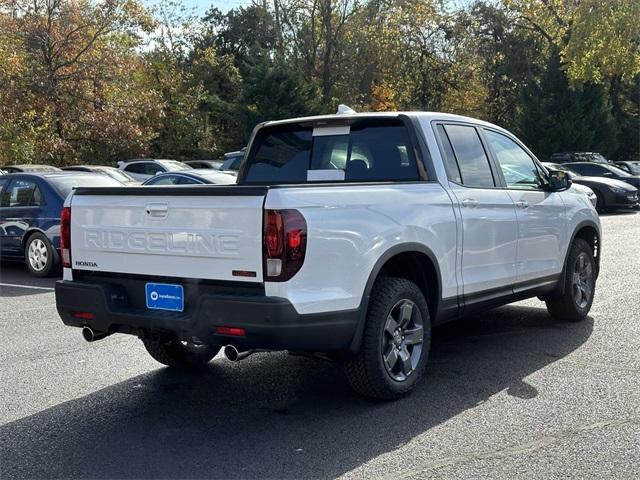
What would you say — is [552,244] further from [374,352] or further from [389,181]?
[374,352]

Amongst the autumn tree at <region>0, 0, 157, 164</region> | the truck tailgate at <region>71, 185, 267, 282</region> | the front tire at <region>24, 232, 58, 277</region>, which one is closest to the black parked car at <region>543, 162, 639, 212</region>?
the front tire at <region>24, 232, 58, 277</region>


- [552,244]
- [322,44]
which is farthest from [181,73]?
[552,244]

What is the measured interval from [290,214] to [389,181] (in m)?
1.50

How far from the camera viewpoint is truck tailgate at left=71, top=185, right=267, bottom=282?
175 inches

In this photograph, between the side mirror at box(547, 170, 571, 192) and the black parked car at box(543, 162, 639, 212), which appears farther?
the black parked car at box(543, 162, 639, 212)

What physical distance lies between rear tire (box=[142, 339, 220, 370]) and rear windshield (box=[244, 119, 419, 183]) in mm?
1491

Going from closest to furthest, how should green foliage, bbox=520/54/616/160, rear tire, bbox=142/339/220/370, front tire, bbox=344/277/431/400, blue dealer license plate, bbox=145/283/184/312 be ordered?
blue dealer license plate, bbox=145/283/184/312 < front tire, bbox=344/277/431/400 < rear tire, bbox=142/339/220/370 < green foliage, bbox=520/54/616/160

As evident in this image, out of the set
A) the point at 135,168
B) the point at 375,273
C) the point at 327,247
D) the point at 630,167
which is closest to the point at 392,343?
the point at 375,273

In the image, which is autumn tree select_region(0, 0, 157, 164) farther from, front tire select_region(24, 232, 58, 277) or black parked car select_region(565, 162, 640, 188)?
front tire select_region(24, 232, 58, 277)

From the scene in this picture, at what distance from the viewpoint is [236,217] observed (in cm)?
445

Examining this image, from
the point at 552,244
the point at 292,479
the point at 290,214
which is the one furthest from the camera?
the point at 552,244

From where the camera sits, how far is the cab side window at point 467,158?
5934mm

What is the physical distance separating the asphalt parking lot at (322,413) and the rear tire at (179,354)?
107 millimetres

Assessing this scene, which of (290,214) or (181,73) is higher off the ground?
(181,73)
